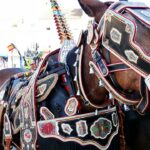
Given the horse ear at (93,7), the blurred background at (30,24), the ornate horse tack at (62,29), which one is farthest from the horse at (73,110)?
the blurred background at (30,24)

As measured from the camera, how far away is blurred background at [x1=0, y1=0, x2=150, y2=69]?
31.4ft

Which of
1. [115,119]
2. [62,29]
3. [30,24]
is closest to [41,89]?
[115,119]

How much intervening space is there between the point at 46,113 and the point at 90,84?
0.76 feet

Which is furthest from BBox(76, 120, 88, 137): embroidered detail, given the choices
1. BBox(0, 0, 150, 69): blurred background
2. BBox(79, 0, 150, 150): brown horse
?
BBox(0, 0, 150, 69): blurred background

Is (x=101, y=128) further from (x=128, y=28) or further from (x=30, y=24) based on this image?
(x=30, y=24)

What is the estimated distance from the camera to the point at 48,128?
126 centimetres

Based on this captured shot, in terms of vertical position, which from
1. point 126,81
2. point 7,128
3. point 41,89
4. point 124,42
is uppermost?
point 124,42

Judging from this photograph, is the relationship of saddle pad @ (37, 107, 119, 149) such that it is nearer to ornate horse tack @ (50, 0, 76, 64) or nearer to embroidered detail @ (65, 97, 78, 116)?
embroidered detail @ (65, 97, 78, 116)

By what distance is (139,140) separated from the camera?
138 cm

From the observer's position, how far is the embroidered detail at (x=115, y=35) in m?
0.94

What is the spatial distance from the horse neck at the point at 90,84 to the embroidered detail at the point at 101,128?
4.1 inches

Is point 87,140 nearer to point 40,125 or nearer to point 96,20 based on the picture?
point 40,125

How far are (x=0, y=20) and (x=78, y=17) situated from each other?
2.76 meters

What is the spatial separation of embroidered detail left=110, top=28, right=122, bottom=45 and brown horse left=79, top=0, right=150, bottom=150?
0.05 meters
